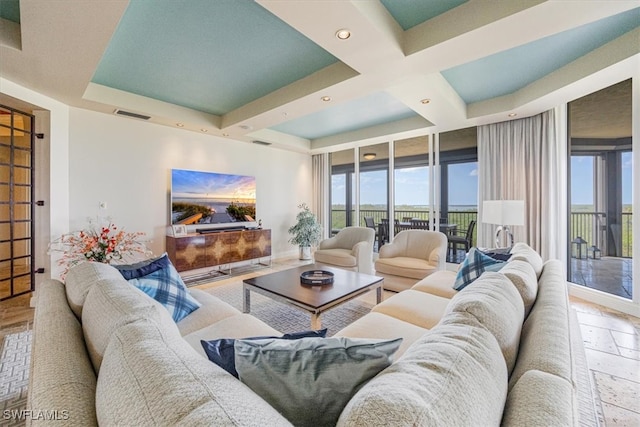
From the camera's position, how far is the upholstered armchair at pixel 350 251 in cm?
412

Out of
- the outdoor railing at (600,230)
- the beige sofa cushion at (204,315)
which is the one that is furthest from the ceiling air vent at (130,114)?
the outdoor railing at (600,230)

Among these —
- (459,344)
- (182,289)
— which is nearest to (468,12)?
(459,344)

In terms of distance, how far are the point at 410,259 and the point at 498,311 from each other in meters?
2.82

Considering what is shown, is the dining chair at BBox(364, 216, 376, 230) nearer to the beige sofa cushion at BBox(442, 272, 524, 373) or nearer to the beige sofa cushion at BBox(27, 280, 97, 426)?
the beige sofa cushion at BBox(442, 272, 524, 373)

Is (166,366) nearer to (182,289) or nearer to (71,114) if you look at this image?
(182,289)

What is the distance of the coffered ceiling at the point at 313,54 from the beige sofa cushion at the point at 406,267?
2003 millimetres

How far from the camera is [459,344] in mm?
810

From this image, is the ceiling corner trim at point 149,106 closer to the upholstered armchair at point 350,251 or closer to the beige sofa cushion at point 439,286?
the upholstered armchair at point 350,251

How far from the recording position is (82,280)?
1.39m

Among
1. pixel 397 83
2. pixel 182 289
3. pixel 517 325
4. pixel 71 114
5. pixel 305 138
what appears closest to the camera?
pixel 517 325

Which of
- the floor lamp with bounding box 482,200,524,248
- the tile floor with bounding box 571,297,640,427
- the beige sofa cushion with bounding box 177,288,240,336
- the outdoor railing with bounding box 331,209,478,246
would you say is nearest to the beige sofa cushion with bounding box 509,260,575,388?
the tile floor with bounding box 571,297,640,427

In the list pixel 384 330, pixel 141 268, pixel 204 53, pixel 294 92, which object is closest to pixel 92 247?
pixel 141 268

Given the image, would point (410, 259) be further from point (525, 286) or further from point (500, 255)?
point (525, 286)

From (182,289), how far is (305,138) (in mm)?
4875
